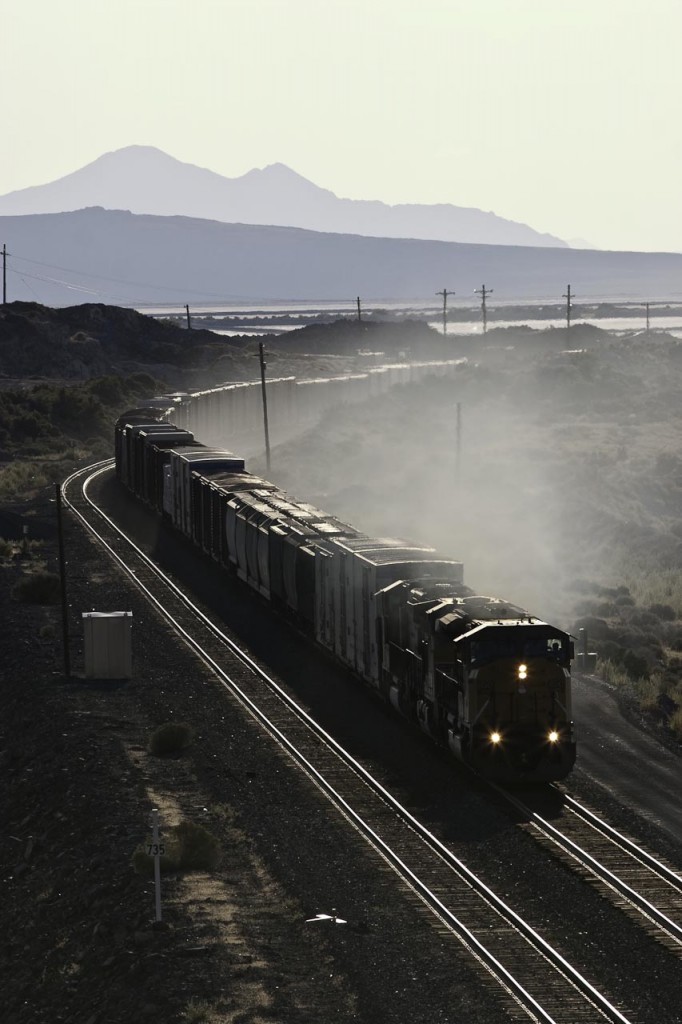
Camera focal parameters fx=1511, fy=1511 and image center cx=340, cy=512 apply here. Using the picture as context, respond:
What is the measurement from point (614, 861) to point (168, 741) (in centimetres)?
1066

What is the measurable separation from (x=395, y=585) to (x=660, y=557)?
37.0 meters

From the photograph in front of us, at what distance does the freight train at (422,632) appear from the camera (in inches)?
1112

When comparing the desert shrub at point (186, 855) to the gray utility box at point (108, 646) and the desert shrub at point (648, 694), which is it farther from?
the desert shrub at point (648, 694)

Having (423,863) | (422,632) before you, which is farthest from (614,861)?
(422,632)

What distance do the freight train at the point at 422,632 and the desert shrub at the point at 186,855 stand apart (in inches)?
228

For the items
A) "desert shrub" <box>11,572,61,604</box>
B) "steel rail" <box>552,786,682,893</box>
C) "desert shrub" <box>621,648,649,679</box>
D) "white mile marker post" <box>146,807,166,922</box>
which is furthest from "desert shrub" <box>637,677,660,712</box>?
"desert shrub" <box>11,572,61,604</box>

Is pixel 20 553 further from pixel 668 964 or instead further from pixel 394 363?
pixel 394 363

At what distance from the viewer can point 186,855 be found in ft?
80.6

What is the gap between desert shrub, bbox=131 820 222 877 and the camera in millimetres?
24516

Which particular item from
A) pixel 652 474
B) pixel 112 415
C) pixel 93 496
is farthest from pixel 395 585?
pixel 112 415

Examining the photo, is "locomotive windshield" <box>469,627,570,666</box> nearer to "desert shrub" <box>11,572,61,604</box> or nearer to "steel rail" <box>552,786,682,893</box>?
"steel rail" <box>552,786,682,893</box>

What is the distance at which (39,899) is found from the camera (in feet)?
82.7

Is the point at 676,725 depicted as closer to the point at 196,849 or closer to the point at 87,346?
the point at 196,849

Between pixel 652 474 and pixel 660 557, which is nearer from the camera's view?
pixel 660 557
